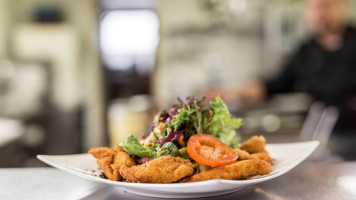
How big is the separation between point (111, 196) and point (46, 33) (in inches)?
214

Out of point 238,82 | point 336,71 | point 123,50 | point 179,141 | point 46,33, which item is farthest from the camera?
point 123,50

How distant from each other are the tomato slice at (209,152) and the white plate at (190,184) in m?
0.08

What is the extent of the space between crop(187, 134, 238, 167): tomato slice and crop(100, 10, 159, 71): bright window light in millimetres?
7477

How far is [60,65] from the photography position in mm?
6117

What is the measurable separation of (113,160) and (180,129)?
0.24 m

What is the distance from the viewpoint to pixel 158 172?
99cm

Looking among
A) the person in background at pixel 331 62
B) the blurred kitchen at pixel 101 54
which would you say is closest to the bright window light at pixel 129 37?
the blurred kitchen at pixel 101 54

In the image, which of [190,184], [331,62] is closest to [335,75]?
[331,62]

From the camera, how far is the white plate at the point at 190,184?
919 mm

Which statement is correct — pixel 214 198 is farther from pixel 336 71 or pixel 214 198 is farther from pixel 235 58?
pixel 235 58

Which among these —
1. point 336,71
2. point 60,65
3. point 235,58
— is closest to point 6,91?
point 60,65

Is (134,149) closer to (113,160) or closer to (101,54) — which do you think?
(113,160)

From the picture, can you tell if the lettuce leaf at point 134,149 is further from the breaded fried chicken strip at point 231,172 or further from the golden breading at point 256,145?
the golden breading at point 256,145

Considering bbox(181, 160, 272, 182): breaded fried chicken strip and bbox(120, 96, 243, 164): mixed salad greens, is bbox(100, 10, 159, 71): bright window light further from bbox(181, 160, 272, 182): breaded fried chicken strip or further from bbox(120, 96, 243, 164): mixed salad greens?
bbox(181, 160, 272, 182): breaded fried chicken strip
